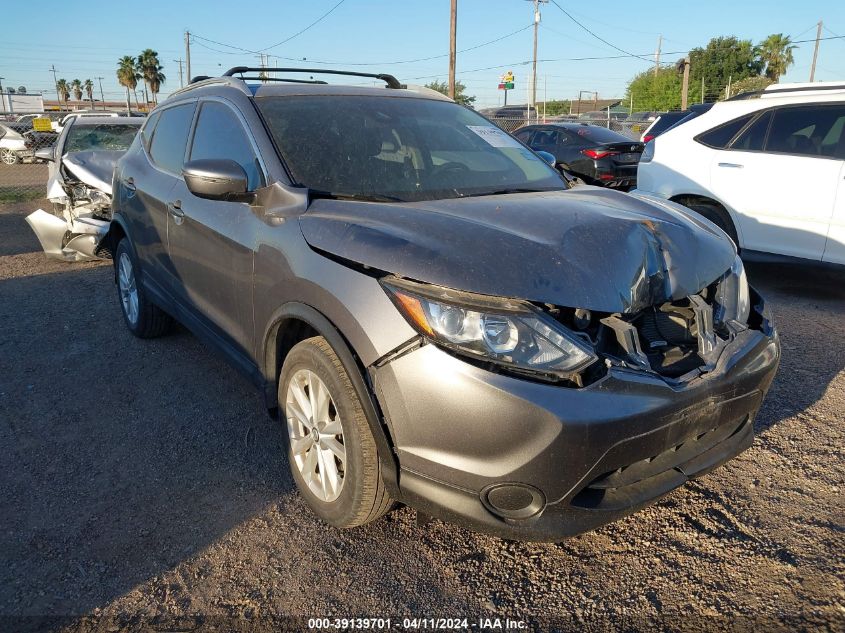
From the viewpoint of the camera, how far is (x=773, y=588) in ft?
7.69

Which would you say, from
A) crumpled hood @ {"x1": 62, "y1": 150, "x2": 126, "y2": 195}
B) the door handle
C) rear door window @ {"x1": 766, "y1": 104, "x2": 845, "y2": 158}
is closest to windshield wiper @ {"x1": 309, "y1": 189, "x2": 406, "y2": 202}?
the door handle

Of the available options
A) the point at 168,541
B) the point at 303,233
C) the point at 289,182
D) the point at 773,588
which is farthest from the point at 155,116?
the point at 773,588

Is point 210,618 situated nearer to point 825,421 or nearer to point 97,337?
point 825,421

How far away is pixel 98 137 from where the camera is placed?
9.68m

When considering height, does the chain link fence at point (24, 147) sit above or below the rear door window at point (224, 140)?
below

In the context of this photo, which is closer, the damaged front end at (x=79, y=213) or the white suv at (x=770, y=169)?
the white suv at (x=770, y=169)

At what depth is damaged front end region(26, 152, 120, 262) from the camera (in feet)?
24.7

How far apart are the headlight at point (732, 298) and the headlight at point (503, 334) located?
2.76 ft

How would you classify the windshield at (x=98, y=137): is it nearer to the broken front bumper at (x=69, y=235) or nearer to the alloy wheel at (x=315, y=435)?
the broken front bumper at (x=69, y=235)

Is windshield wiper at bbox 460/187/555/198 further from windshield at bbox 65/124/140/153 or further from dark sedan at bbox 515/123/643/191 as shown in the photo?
dark sedan at bbox 515/123/643/191

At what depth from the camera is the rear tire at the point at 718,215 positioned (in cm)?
615

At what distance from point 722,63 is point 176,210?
66212 mm

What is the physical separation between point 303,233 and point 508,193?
1083 mm

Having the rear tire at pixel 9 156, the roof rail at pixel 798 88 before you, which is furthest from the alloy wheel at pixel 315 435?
the rear tire at pixel 9 156
